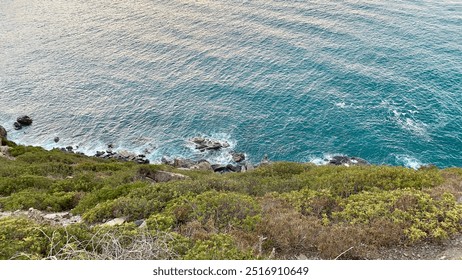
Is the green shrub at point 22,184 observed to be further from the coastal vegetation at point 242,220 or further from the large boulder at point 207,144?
the large boulder at point 207,144

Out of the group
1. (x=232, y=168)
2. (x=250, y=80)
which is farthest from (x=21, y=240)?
(x=250, y=80)

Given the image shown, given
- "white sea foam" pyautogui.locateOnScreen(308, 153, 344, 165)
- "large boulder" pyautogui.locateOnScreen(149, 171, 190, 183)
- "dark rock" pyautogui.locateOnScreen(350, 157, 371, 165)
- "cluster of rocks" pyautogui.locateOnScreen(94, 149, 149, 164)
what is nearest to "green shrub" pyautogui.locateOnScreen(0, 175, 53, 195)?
"large boulder" pyautogui.locateOnScreen(149, 171, 190, 183)

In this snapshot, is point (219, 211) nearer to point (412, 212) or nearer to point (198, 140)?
point (412, 212)

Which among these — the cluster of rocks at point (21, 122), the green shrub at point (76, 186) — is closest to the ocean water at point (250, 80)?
the cluster of rocks at point (21, 122)

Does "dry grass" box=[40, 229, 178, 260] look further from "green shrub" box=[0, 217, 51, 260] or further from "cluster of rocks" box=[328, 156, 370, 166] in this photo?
"cluster of rocks" box=[328, 156, 370, 166]

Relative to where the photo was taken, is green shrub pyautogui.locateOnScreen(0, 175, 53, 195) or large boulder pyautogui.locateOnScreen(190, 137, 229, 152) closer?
green shrub pyautogui.locateOnScreen(0, 175, 53, 195)
